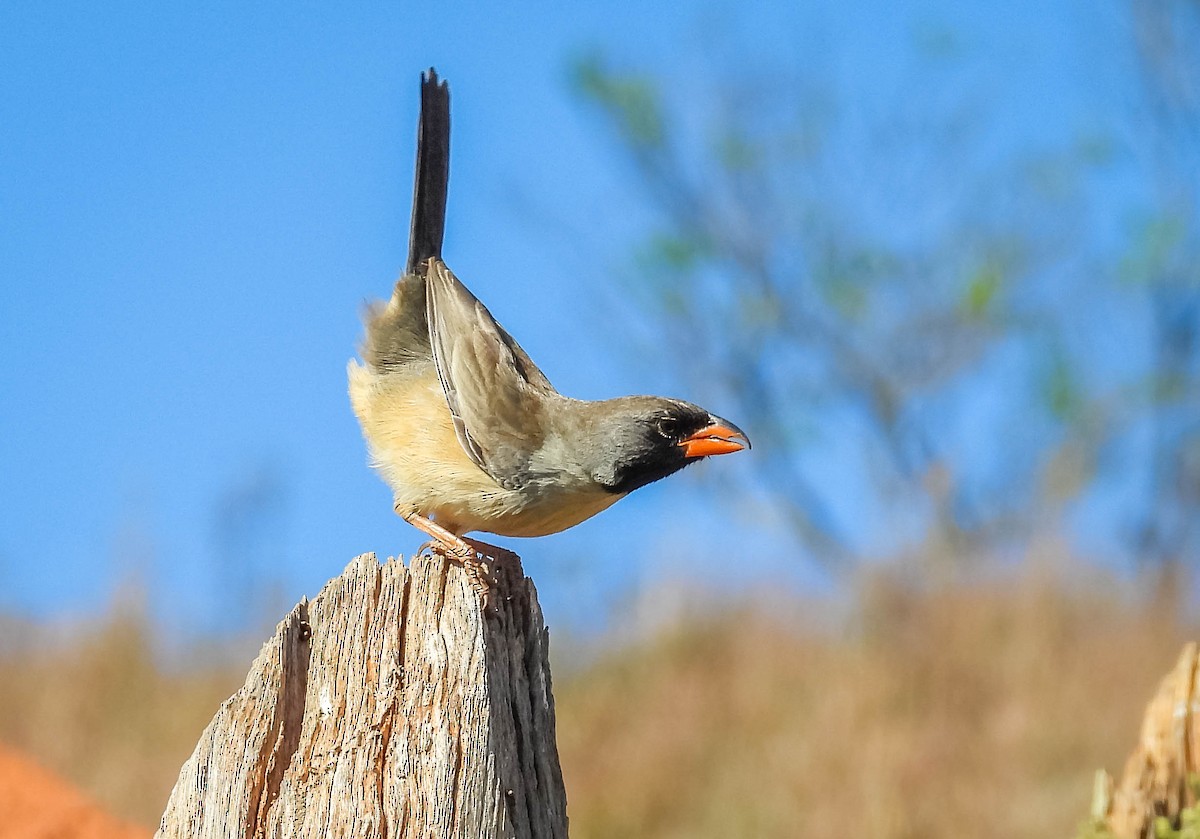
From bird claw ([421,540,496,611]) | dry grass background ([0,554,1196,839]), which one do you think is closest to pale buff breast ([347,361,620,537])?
bird claw ([421,540,496,611])

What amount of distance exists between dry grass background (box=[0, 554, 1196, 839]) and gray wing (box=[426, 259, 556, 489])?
459 centimetres

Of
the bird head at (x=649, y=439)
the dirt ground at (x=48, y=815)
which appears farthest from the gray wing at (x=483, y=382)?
the dirt ground at (x=48, y=815)

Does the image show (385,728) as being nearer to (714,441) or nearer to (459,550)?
(459,550)

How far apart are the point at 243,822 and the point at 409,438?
164 cm

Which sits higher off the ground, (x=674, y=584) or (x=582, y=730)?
(x=674, y=584)

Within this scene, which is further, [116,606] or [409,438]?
[116,606]

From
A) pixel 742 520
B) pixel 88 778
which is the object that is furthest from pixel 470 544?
pixel 742 520

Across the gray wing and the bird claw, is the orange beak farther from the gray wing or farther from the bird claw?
the bird claw

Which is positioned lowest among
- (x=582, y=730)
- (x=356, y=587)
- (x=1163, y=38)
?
(x=356, y=587)

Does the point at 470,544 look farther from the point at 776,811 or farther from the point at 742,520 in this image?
the point at 742,520

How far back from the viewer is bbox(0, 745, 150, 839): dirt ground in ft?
17.3

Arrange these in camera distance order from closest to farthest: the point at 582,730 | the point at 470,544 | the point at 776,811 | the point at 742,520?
the point at 470,544 → the point at 776,811 → the point at 582,730 → the point at 742,520

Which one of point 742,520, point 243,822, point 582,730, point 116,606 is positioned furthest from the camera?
point 742,520

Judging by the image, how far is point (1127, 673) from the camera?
11.4m
